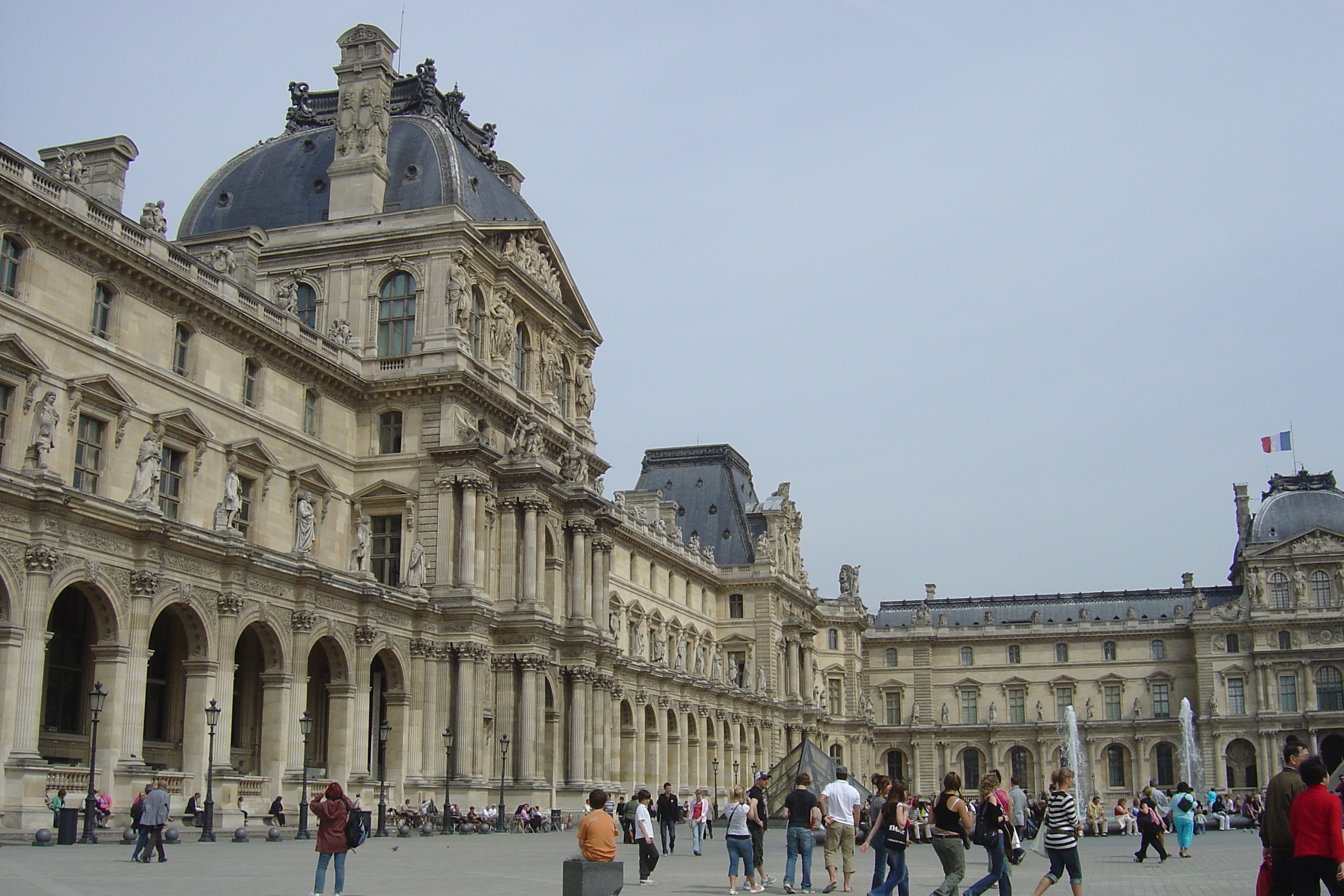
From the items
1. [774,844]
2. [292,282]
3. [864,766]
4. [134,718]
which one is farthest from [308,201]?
[864,766]

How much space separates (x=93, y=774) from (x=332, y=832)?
15462 millimetres

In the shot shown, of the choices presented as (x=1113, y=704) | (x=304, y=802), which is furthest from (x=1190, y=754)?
(x=304, y=802)

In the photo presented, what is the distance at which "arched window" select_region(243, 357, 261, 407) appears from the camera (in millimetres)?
46156

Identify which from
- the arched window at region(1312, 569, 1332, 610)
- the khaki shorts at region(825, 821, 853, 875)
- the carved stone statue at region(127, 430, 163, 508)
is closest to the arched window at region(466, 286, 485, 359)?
the carved stone statue at region(127, 430, 163, 508)

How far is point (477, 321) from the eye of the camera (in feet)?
179

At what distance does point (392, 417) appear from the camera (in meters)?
52.8

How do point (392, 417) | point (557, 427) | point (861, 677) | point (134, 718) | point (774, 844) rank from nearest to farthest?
1. point (134, 718)
2. point (774, 844)
3. point (392, 417)
4. point (557, 427)
5. point (861, 677)

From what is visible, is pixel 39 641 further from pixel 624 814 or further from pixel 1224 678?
pixel 1224 678

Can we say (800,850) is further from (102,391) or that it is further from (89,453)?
(102,391)

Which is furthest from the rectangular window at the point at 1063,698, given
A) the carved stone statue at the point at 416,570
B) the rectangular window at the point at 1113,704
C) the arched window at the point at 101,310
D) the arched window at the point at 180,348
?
the arched window at the point at 101,310

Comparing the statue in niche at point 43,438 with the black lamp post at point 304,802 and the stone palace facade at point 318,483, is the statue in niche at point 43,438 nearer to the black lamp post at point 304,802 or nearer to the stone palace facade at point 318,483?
the stone palace facade at point 318,483

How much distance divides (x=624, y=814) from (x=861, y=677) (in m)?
78.3

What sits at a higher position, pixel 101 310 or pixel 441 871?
pixel 101 310

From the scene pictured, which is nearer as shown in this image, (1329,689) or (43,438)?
(43,438)
